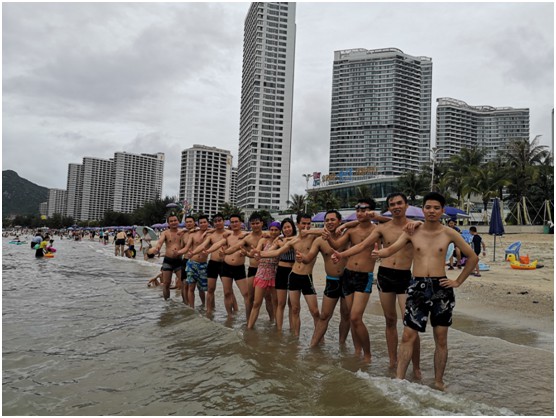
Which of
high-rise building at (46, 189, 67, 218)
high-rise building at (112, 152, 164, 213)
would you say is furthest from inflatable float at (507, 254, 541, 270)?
high-rise building at (46, 189, 67, 218)

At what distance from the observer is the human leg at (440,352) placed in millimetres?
4039

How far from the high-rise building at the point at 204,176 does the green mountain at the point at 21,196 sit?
72.5 metres

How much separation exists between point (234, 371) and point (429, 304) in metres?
2.35

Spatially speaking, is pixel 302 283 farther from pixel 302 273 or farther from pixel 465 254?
pixel 465 254

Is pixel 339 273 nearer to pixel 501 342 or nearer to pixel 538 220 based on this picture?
pixel 501 342

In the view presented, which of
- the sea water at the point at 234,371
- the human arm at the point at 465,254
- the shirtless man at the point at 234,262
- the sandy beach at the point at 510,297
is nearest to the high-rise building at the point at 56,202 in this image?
the sandy beach at the point at 510,297

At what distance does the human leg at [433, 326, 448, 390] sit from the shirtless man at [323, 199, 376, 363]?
0.94 m

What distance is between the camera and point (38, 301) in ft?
31.8

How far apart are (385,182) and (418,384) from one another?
211 ft

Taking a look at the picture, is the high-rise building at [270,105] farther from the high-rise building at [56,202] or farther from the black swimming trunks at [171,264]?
the black swimming trunks at [171,264]

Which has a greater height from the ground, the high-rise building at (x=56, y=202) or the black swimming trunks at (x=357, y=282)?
the high-rise building at (x=56, y=202)

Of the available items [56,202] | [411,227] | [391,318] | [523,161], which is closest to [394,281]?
[391,318]

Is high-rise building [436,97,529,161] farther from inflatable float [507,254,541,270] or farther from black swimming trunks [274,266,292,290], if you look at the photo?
black swimming trunks [274,266,292,290]

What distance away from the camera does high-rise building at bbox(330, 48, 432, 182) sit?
118 meters
